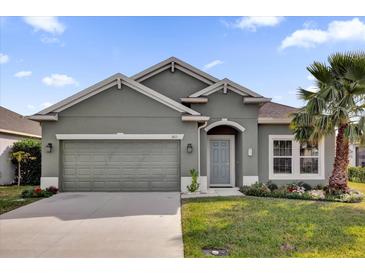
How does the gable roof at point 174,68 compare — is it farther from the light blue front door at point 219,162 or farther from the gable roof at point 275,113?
the light blue front door at point 219,162

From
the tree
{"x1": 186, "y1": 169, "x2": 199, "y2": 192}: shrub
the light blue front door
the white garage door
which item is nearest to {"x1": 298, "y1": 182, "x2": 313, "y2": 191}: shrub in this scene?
the light blue front door

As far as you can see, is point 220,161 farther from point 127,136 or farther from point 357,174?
point 357,174

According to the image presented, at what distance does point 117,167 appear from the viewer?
39.7 ft

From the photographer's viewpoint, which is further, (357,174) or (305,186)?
(357,174)

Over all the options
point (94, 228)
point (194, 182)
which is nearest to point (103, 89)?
point (194, 182)

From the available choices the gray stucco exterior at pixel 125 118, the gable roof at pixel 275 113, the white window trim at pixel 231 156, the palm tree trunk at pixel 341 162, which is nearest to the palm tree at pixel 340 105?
the palm tree trunk at pixel 341 162

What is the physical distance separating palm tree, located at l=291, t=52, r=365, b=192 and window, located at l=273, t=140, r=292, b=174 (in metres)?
2.27

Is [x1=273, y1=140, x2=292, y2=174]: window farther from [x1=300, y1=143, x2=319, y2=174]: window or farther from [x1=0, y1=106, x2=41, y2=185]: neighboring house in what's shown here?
[x1=0, y1=106, x2=41, y2=185]: neighboring house

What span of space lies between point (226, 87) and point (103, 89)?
5453mm

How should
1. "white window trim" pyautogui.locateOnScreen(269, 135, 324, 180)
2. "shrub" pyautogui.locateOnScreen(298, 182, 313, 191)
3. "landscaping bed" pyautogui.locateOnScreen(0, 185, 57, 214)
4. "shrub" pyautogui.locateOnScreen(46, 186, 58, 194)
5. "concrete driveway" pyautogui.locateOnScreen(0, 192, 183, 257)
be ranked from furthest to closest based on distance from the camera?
"white window trim" pyautogui.locateOnScreen(269, 135, 324, 180)
"shrub" pyautogui.locateOnScreen(298, 182, 313, 191)
"shrub" pyautogui.locateOnScreen(46, 186, 58, 194)
"landscaping bed" pyautogui.locateOnScreen(0, 185, 57, 214)
"concrete driveway" pyautogui.locateOnScreen(0, 192, 183, 257)

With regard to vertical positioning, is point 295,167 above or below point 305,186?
above

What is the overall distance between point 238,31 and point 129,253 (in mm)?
8362

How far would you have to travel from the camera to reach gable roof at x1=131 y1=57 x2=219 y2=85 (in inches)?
566
